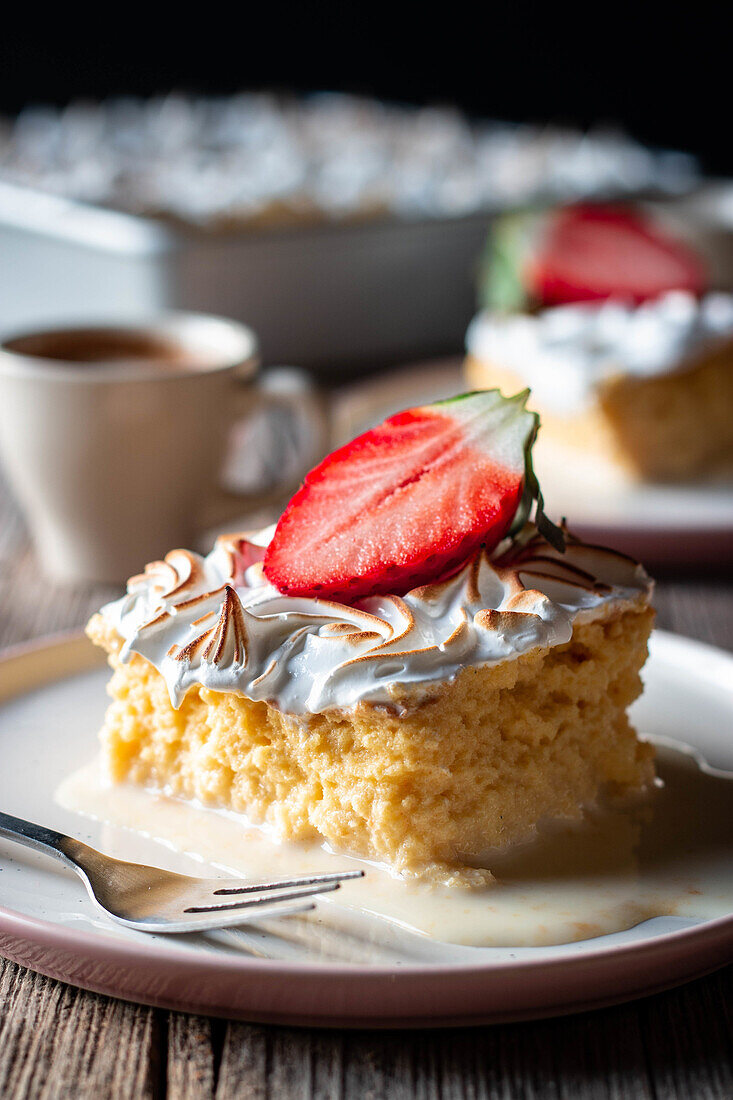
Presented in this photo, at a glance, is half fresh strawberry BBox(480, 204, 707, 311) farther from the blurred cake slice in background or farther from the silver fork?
the silver fork

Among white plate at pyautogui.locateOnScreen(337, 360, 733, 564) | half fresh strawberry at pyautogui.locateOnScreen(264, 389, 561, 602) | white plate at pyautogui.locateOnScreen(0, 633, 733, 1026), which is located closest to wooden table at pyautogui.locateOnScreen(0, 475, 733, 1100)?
white plate at pyautogui.locateOnScreen(0, 633, 733, 1026)

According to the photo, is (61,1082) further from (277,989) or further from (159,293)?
(159,293)

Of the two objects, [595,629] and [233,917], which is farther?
[595,629]

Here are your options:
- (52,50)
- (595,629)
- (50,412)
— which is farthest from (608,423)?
(52,50)

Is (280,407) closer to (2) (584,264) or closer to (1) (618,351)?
(1) (618,351)

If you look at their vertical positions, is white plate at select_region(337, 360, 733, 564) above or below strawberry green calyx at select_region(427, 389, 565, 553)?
below

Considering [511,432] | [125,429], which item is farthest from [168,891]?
[125,429]
